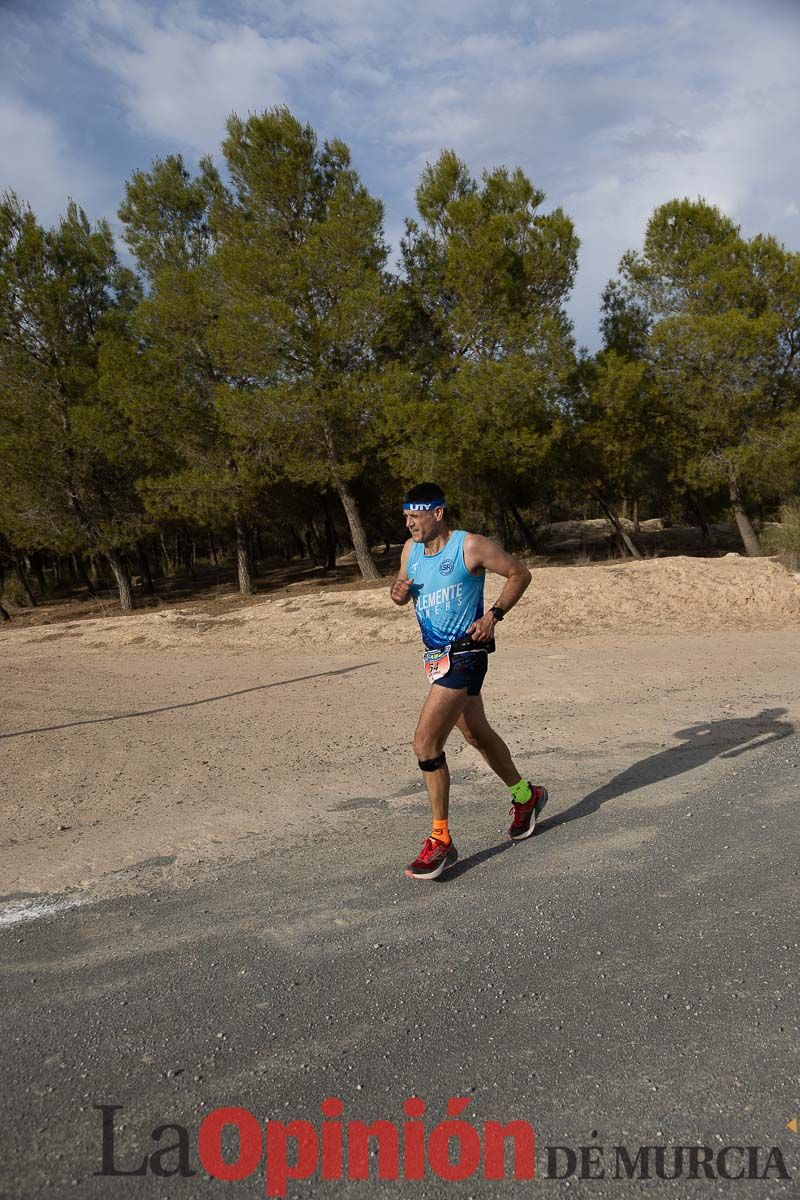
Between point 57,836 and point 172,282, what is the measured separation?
2211 centimetres

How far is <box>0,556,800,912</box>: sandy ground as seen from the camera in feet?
17.9

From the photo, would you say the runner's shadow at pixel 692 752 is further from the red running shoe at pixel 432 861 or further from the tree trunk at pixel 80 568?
the tree trunk at pixel 80 568

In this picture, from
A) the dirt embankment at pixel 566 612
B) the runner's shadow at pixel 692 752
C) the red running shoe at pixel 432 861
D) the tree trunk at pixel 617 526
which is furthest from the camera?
the tree trunk at pixel 617 526

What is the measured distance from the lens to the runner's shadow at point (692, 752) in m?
5.33

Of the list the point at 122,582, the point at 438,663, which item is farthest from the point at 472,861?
the point at 122,582

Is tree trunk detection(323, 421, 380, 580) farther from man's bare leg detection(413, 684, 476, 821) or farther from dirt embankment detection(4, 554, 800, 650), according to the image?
man's bare leg detection(413, 684, 476, 821)

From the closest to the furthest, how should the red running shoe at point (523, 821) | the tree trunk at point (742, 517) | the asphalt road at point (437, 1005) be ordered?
the asphalt road at point (437, 1005), the red running shoe at point (523, 821), the tree trunk at point (742, 517)

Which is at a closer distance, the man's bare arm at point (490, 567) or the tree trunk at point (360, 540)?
the man's bare arm at point (490, 567)

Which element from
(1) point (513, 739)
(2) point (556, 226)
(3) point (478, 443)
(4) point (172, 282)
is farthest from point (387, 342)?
(1) point (513, 739)

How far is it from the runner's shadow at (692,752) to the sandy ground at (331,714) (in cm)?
4

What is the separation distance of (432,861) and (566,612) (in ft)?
36.6

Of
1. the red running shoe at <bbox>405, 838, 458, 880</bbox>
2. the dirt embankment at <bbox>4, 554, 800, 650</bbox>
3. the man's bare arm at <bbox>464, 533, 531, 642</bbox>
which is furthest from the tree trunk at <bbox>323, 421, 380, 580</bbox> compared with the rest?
the red running shoe at <bbox>405, 838, 458, 880</bbox>

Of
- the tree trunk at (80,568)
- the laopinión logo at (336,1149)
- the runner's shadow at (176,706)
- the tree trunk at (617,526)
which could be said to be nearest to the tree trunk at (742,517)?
A: the tree trunk at (617,526)

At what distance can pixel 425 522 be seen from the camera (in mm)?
4555
